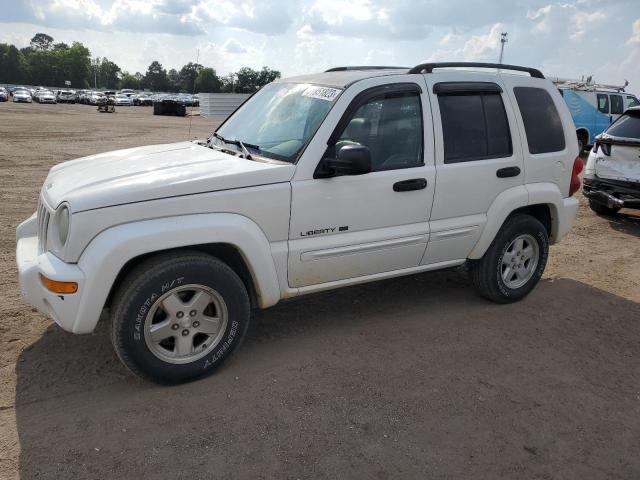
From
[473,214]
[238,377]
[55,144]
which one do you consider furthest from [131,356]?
[55,144]

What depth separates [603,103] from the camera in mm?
17578

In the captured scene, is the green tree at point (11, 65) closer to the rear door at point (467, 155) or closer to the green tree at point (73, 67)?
the green tree at point (73, 67)

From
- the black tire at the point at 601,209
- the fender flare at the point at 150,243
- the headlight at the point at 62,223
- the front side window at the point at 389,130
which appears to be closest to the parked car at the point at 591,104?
the black tire at the point at 601,209

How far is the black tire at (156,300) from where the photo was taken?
10.8ft

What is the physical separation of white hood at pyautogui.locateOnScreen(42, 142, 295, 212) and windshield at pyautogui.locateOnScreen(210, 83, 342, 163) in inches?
9.9

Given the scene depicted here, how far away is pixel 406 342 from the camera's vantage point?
14.1ft

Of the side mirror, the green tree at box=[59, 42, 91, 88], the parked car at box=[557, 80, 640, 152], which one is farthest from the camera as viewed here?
the green tree at box=[59, 42, 91, 88]

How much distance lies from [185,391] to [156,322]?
47 cm

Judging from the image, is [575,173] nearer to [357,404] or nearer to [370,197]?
[370,197]

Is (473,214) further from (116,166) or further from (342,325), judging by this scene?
(116,166)

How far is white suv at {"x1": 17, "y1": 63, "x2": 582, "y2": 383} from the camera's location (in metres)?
3.28

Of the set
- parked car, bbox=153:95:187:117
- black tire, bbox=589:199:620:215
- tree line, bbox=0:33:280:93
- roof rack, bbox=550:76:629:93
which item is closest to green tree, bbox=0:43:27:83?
tree line, bbox=0:33:280:93

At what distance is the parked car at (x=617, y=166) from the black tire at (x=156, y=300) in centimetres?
655

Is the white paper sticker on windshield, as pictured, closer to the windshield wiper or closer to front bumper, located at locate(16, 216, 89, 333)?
the windshield wiper
